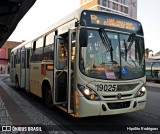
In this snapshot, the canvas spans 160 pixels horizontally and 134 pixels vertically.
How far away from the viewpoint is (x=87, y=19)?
6.71m

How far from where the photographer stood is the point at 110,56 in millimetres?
6758

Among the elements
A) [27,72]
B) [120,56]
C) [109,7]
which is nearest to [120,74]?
[120,56]

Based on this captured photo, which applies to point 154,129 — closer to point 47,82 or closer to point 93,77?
point 93,77

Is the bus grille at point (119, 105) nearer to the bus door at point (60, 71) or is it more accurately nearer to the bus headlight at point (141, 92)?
the bus headlight at point (141, 92)

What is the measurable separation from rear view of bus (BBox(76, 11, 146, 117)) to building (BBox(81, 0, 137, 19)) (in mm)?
91997

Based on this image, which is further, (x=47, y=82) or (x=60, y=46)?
(x=47, y=82)

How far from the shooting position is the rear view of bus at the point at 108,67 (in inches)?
252

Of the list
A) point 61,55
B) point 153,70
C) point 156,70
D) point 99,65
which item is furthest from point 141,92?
point 153,70

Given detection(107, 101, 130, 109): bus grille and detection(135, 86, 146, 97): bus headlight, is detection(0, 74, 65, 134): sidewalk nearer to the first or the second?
detection(107, 101, 130, 109): bus grille

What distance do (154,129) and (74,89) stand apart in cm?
238

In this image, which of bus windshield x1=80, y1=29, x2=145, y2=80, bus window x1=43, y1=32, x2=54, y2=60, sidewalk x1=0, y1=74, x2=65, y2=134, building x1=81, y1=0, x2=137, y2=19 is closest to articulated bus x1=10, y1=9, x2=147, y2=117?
bus windshield x1=80, y1=29, x2=145, y2=80

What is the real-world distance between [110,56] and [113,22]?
1039 mm

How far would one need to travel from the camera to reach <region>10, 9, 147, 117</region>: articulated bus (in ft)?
21.1

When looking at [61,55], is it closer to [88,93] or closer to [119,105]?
[88,93]
